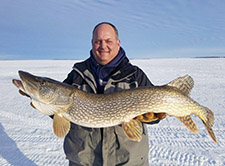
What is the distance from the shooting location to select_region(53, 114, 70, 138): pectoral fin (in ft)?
5.55

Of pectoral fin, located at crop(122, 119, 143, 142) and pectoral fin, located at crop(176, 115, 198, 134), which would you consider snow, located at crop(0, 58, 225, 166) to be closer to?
pectoral fin, located at crop(176, 115, 198, 134)

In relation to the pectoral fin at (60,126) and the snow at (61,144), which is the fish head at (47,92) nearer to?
the pectoral fin at (60,126)

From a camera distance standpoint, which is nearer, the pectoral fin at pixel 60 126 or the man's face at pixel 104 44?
the pectoral fin at pixel 60 126

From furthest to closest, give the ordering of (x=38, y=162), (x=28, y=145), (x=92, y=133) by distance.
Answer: (x=28, y=145) < (x=38, y=162) < (x=92, y=133)

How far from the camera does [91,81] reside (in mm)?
1755

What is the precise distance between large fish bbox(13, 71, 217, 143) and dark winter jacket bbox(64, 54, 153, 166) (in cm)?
8

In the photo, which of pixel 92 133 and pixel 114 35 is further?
pixel 114 35

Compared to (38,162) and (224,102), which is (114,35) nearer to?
(38,162)

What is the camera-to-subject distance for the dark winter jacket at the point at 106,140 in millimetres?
1661

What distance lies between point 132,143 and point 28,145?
2253 mm

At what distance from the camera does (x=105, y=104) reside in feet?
5.78

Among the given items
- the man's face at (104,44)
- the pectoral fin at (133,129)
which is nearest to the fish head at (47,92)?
the man's face at (104,44)

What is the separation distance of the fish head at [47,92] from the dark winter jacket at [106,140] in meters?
0.16

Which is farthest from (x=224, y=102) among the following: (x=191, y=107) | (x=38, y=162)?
(x=38, y=162)
